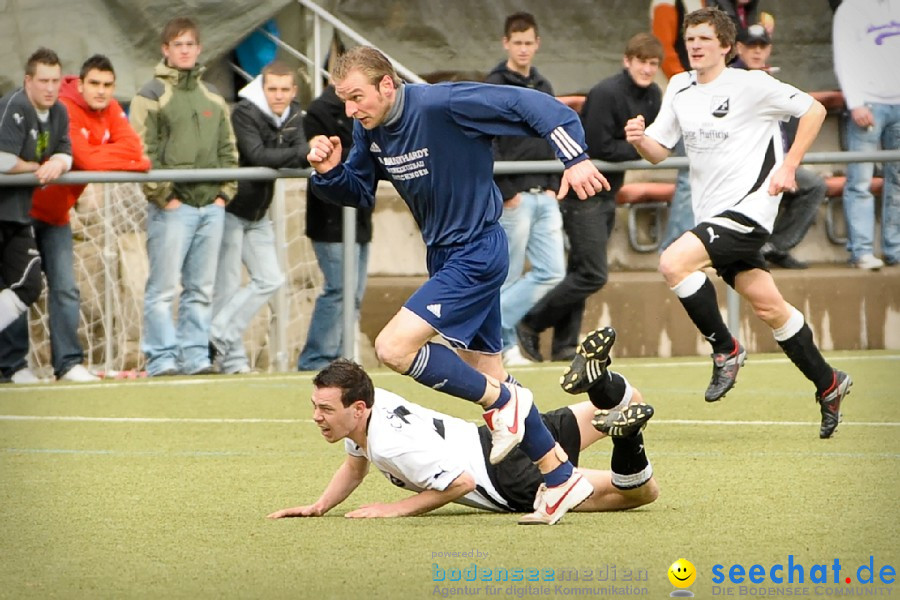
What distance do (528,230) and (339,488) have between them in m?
5.76

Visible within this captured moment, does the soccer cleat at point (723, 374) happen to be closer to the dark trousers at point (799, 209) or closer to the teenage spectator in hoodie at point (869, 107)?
the teenage spectator in hoodie at point (869, 107)

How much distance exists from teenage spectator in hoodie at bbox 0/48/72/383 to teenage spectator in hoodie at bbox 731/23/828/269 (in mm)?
4654

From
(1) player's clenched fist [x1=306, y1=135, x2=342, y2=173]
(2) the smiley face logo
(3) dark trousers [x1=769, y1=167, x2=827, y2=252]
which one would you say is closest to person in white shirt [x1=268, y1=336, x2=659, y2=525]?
(1) player's clenched fist [x1=306, y1=135, x2=342, y2=173]

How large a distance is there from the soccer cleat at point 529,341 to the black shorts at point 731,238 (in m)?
3.62

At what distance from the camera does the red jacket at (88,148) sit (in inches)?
436

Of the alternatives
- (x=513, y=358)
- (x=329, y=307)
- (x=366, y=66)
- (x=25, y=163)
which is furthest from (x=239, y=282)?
(x=366, y=66)

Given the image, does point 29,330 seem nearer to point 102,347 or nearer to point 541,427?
point 102,347

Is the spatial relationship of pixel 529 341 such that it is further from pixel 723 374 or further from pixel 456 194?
pixel 456 194

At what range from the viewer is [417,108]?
6562 millimetres

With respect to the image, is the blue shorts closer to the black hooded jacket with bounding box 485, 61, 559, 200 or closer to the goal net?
the black hooded jacket with bounding box 485, 61, 559, 200

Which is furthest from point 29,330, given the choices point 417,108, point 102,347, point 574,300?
point 417,108

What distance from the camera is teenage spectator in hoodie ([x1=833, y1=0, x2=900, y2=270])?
1155 centimetres

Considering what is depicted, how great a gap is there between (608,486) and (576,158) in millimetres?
1212

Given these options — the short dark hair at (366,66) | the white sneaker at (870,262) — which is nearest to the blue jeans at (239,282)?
the white sneaker at (870,262)
